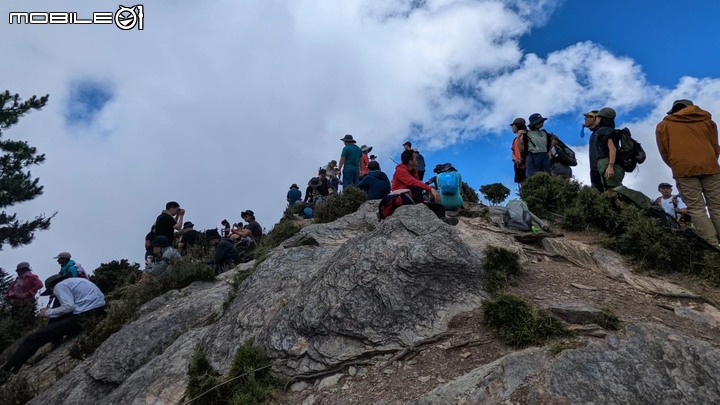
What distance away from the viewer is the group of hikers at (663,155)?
689 cm

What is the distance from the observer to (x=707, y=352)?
4.24 meters

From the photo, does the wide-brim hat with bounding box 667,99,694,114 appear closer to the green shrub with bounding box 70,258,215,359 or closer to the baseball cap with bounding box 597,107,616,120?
the baseball cap with bounding box 597,107,616,120

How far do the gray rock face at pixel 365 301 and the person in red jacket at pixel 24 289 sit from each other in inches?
334

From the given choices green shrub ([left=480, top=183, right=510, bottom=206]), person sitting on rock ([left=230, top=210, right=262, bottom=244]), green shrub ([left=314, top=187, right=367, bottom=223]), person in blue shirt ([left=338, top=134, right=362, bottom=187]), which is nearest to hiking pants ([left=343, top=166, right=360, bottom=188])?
person in blue shirt ([left=338, top=134, right=362, bottom=187])

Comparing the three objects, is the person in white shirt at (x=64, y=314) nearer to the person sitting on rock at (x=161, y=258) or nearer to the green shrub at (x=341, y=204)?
the person sitting on rock at (x=161, y=258)

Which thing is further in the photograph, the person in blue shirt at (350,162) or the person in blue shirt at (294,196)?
the person in blue shirt at (294,196)

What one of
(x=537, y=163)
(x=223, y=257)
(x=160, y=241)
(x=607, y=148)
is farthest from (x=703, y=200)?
(x=160, y=241)

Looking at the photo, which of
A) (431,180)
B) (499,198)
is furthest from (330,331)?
(499,198)

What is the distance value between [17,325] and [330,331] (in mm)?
10265

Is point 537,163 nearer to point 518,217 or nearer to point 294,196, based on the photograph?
point 518,217

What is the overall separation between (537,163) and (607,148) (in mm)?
2549

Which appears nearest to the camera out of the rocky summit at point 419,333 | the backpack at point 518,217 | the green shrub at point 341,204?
the rocky summit at point 419,333

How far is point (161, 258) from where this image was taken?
11531 mm

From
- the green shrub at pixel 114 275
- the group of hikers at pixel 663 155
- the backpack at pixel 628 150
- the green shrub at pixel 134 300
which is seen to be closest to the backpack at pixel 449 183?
the group of hikers at pixel 663 155
